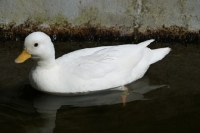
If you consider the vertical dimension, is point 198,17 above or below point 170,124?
above

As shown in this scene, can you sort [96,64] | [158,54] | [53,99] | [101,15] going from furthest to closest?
[101,15] < [158,54] < [96,64] < [53,99]

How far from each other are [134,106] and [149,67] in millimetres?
1087

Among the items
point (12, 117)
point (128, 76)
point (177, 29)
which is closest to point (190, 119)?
point (128, 76)

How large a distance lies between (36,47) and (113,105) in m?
1.03

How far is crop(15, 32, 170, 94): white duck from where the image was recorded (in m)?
4.86

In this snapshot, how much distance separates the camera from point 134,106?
486 cm

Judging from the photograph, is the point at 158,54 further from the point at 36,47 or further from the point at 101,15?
the point at 36,47

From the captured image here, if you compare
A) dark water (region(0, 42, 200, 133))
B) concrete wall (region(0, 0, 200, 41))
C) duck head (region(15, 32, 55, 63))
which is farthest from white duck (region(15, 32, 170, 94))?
concrete wall (region(0, 0, 200, 41))

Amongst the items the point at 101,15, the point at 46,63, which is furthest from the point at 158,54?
the point at 46,63

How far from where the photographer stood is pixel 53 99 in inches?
197

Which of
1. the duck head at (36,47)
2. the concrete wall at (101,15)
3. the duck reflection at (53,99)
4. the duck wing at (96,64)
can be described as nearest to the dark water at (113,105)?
the duck reflection at (53,99)

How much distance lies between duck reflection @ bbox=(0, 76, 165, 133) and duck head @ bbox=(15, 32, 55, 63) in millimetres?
455

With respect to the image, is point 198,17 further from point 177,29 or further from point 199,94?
point 199,94

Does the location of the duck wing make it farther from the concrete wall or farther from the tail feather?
the concrete wall
